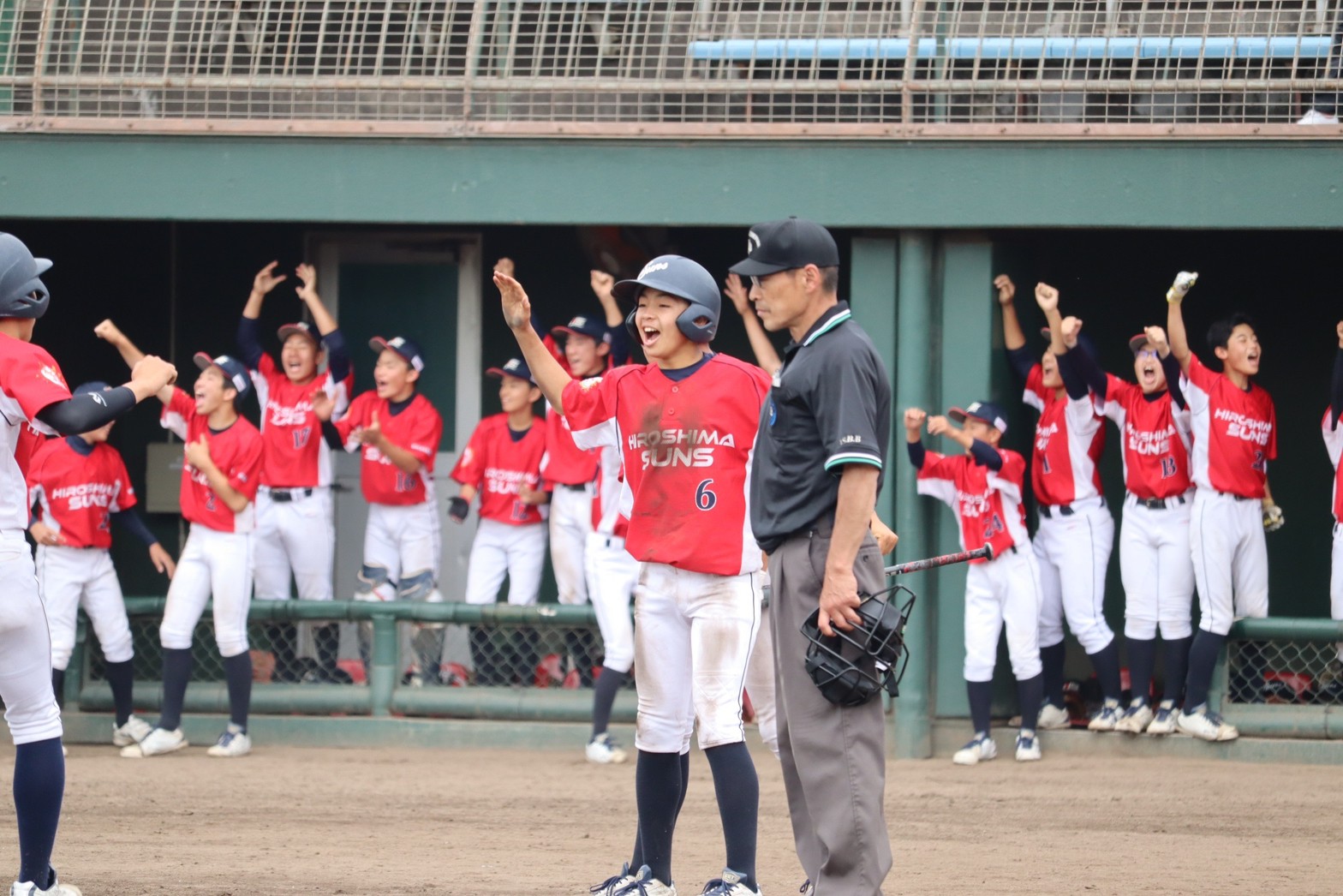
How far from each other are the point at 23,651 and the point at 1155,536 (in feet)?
15.8

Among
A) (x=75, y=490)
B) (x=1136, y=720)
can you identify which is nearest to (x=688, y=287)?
(x=1136, y=720)

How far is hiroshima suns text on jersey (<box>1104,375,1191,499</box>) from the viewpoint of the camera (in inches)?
272

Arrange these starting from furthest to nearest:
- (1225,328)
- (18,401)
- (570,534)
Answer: (570,534) → (1225,328) → (18,401)

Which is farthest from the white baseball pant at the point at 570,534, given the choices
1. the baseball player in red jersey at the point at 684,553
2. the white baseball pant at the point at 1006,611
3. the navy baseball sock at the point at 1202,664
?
the baseball player in red jersey at the point at 684,553

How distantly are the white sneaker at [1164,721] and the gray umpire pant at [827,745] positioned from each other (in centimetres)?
357

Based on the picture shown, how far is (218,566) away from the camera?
273 inches

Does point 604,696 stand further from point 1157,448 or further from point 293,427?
point 1157,448

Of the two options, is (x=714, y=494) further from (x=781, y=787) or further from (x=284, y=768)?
(x=284, y=768)

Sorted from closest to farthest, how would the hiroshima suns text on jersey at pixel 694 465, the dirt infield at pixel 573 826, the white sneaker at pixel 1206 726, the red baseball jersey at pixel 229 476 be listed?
the hiroshima suns text on jersey at pixel 694 465 < the dirt infield at pixel 573 826 < the white sneaker at pixel 1206 726 < the red baseball jersey at pixel 229 476

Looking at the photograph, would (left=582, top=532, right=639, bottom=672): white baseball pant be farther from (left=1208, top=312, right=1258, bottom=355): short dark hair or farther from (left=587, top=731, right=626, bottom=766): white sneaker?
(left=1208, top=312, right=1258, bottom=355): short dark hair

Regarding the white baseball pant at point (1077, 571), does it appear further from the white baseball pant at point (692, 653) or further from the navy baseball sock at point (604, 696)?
the white baseball pant at point (692, 653)

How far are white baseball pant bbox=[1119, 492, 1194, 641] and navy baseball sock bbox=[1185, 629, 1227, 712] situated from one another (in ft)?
0.60

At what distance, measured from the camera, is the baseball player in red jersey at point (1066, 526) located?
692 centimetres

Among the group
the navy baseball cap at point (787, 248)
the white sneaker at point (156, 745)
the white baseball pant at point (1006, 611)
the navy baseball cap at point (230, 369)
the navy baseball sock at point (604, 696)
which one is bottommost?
the white sneaker at point (156, 745)
